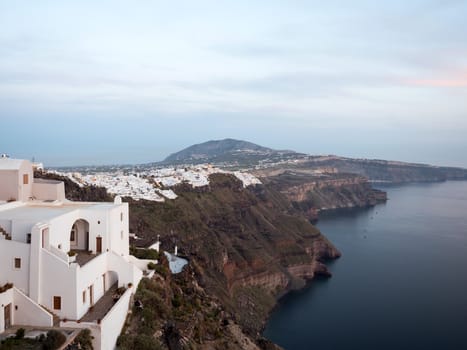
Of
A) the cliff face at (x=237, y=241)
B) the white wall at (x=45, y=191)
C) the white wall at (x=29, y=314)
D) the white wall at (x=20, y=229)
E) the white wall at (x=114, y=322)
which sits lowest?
the cliff face at (x=237, y=241)

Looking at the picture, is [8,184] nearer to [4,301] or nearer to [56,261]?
[56,261]

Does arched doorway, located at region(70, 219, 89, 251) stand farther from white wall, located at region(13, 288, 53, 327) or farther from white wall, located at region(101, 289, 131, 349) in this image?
white wall, located at region(13, 288, 53, 327)

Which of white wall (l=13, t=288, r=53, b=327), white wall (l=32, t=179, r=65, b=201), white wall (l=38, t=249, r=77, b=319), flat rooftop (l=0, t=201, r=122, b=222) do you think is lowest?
white wall (l=13, t=288, r=53, b=327)

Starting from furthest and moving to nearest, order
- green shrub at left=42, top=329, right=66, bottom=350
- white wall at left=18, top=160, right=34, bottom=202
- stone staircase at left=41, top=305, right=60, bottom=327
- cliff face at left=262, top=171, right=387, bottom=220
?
cliff face at left=262, top=171, right=387, bottom=220, white wall at left=18, top=160, right=34, bottom=202, stone staircase at left=41, top=305, right=60, bottom=327, green shrub at left=42, top=329, right=66, bottom=350

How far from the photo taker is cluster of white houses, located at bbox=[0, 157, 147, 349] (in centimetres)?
1327

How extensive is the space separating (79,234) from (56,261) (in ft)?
12.6

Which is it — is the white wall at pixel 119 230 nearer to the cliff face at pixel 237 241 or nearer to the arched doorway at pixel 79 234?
the arched doorway at pixel 79 234

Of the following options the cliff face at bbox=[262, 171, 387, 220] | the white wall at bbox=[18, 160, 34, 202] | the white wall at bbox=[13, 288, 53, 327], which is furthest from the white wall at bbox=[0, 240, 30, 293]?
the cliff face at bbox=[262, 171, 387, 220]

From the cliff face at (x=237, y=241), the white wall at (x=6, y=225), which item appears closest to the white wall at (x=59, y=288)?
the white wall at (x=6, y=225)

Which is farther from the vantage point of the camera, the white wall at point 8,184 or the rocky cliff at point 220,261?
the rocky cliff at point 220,261

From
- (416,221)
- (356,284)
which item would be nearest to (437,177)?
(416,221)

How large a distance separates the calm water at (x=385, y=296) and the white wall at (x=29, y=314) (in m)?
23.7

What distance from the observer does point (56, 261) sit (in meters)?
13.4

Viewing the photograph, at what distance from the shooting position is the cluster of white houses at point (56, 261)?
13.3 m
